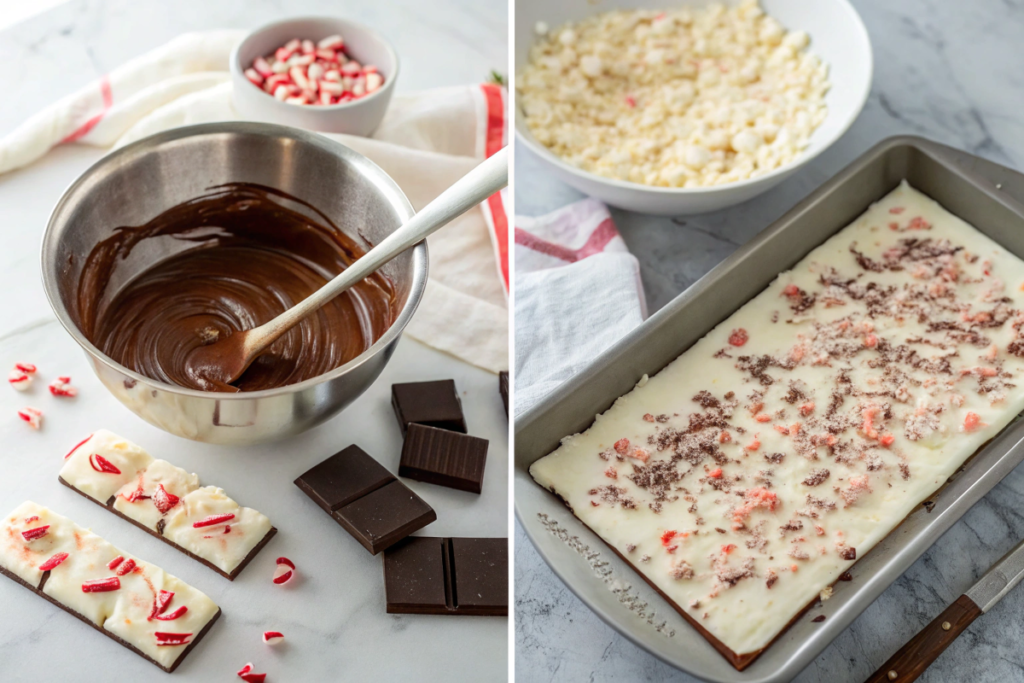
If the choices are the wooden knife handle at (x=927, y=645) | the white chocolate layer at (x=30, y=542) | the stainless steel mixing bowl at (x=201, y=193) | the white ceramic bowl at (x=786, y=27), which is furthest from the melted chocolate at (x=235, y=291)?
the wooden knife handle at (x=927, y=645)

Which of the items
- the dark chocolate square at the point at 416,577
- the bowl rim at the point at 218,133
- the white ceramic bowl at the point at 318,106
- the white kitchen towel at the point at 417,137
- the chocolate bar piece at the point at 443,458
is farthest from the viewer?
the white ceramic bowl at the point at 318,106

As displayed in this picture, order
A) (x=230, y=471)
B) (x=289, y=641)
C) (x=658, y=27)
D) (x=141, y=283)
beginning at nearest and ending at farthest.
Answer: (x=289, y=641)
(x=230, y=471)
(x=141, y=283)
(x=658, y=27)

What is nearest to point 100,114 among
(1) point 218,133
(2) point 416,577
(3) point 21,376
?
(1) point 218,133

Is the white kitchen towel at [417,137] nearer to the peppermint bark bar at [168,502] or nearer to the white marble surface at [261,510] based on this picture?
the white marble surface at [261,510]

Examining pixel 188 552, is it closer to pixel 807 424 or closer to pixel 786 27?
pixel 807 424

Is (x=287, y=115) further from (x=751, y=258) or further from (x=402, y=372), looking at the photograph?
(x=751, y=258)

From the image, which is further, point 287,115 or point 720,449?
point 287,115

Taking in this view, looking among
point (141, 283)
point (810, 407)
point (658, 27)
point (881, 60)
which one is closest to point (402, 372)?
point (141, 283)
